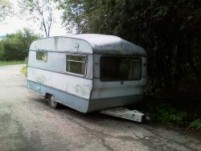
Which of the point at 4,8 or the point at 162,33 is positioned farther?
the point at 4,8

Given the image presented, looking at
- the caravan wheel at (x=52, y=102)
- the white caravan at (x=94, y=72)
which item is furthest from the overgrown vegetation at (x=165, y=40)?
the caravan wheel at (x=52, y=102)

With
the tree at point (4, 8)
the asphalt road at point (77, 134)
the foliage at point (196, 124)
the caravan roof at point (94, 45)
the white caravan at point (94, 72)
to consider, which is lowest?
the asphalt road at point (77, 134)

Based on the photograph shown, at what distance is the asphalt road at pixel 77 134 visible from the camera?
7.19 metres

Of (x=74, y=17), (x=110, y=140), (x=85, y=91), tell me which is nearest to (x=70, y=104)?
(x=85, y=91)

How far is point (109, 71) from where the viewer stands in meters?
9.42

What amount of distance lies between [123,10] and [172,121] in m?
3.98

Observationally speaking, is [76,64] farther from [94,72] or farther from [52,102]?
[52,102]

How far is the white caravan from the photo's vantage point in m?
9.01

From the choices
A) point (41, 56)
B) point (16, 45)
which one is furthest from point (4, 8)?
point (41, 56)

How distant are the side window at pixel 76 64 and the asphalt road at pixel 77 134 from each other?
146cm

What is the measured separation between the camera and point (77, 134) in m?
8.08

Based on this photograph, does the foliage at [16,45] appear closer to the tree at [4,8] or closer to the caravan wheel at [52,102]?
the tree at [4,8]

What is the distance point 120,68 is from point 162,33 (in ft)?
7.89


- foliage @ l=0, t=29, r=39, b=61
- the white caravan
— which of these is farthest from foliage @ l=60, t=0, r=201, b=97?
foliage @ l=0, t=29, r=39, b=61
